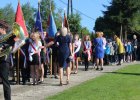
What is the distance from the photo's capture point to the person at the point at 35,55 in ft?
54.4

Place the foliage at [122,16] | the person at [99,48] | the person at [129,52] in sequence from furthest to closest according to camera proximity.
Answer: the foliage at [122,16] → the person at [129,52] → the person at [99,48]

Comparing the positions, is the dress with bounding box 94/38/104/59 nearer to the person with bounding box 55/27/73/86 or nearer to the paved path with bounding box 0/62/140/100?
the paved path with bounding box 0/62/140/100

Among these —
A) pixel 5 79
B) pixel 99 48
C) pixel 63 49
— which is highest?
pixel 99 48

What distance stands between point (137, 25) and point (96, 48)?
48.3m

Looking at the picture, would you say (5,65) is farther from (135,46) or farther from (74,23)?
(74,23)

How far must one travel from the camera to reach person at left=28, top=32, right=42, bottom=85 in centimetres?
1659

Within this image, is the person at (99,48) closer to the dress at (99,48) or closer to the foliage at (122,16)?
the dress at (99,48)

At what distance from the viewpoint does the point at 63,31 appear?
Answer: 16234 mm

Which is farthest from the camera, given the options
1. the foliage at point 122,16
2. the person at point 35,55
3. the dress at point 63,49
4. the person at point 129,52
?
the foliage at point 122,16

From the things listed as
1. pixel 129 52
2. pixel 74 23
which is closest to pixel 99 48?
pixel 129 52

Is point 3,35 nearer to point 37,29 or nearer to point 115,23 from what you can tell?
point 37,29

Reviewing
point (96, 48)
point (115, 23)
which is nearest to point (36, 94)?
point (96, 48)

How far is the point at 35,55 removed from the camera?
16.7 metres

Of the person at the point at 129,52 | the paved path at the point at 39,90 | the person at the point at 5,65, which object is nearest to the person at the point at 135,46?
the person at the point at 129,52
